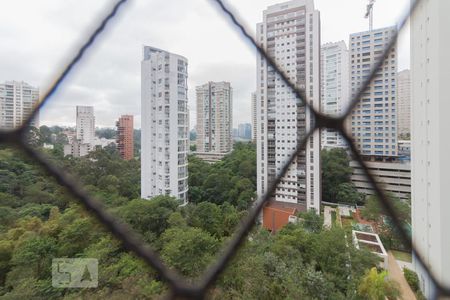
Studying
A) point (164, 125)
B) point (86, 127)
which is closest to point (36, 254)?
point (86, 127)

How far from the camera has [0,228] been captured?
2799 mm

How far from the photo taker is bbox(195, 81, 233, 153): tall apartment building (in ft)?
25.6

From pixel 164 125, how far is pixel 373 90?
464 centimetres

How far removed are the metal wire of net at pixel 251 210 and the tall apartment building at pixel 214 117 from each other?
22.4ft

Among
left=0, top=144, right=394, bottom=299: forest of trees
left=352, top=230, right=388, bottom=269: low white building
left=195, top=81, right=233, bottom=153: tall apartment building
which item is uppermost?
left=195, top=81, right=233, bottom=153: tall apartment building

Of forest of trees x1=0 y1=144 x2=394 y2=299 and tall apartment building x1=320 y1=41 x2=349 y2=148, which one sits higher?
tall apartment building x1=320 y1=41 x2=349 y2=148

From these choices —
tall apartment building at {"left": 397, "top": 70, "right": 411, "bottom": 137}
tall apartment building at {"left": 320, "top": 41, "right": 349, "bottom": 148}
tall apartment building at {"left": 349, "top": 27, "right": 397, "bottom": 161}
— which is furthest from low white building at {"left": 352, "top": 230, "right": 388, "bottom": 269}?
tall apartment building at {"left": 397, "top": 70, "right": 411, "bottom": 137}

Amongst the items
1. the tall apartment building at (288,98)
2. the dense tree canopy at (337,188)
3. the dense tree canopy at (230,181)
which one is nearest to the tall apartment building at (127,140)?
the tall apartment building at (288,98)

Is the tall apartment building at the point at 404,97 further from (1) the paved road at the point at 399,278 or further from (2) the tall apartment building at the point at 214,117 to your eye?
(2) the tall apartment building at the point at 214,117

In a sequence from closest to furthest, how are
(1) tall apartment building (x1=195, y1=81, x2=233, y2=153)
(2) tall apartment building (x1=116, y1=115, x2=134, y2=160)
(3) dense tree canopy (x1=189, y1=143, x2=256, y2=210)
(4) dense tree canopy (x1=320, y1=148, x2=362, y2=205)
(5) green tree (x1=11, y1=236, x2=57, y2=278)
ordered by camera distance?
(2) tall apartment building (x1=116, y1=115, x2=134, y2=160) < (5) green tree (x1=11, y1=236, x2=57, y2=278) < (3) dense tree canopy (x1=189, y1=143, x2=256, y2=210) < (4) dense tree canopy (x1=320, y1=148, x2=362, y2=205) < (1) tall apartment building (x1=195, y1=81, x2=233, y2=153)

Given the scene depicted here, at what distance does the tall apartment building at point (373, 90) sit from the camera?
0.32 metres

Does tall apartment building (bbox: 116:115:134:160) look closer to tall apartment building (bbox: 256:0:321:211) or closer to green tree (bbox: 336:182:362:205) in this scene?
tall apartment building (bbox: 256:0:321:211)

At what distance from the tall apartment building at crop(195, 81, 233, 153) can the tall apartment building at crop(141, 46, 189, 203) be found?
2355 millimetres

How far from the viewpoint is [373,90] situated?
1.65 feet
